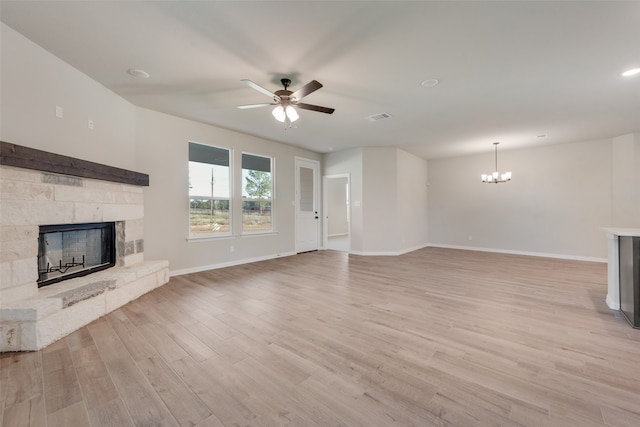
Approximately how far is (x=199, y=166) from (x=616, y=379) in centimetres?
587

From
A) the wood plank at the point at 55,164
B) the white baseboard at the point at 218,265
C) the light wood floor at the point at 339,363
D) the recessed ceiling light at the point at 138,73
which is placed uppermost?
the recessed ceiling light at the point at 138,73

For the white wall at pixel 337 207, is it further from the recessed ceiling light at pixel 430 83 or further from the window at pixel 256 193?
the recessed ceiling light at pixel 430 83

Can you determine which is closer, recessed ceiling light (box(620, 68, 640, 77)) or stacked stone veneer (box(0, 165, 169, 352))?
stacked stone veneer (box(0, 165, 169, 352))

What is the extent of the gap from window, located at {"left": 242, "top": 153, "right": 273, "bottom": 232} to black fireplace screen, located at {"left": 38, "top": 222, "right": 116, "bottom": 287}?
2469 millimetres

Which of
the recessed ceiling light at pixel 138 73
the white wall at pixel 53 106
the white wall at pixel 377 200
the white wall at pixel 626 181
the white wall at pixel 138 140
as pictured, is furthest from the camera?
the white wall at pixel 377 200

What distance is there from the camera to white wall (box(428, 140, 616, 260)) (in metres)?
5.91

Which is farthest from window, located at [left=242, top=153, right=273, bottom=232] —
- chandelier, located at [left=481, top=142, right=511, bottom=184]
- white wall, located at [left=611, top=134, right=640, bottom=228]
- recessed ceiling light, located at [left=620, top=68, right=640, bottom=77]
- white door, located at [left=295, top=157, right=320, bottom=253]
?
white wall, located at [left=611, top=134, right=640, bottom=228]

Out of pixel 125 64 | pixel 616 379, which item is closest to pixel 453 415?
pixel 616 379

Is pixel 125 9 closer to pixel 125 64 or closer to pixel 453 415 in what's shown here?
pixel 125 64

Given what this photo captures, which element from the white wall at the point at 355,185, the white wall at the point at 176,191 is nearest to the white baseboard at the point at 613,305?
the white wall at the point at 355,185

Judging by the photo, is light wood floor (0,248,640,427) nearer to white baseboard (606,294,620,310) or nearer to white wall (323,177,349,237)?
white baseboard (606,294,620,310)

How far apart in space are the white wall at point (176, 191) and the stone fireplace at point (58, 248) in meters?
0.53

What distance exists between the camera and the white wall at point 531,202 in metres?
5.91

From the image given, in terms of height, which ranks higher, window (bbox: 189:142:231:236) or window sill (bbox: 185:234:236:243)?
window (bbox: 189:142:231:236)
